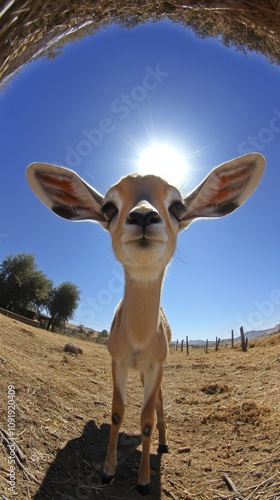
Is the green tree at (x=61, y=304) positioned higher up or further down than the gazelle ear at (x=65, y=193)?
higher up

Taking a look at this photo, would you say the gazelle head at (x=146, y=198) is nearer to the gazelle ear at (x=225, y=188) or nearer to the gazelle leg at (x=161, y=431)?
the gazelle ear at (x=225, y=188)

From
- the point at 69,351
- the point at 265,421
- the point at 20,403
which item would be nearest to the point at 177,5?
the point at 20,403

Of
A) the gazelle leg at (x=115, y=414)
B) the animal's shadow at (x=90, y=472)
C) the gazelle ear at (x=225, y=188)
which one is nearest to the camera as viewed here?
the animal's shadow at (x=90, y=472)

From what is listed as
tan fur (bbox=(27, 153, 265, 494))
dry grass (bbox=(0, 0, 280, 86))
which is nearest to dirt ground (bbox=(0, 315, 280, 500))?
tan fur (bbox=(27, 153, 265, 494))

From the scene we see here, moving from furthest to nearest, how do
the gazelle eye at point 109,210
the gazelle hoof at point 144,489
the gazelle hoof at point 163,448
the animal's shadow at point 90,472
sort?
the gazelle hoof at point 163,448 < the gazelle eye at point 109,210 < the gazelle hoof at point 144,489 < the animal's shadow at point 90,472

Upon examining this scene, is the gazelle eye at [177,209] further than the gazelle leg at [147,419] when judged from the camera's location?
Yes

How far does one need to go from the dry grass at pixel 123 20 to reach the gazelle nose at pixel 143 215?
1.56 meters

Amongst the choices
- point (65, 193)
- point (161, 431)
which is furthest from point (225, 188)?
point (161, 431)

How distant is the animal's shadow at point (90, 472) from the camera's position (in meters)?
3.24

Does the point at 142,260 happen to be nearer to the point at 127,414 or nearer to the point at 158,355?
the point at 158,355

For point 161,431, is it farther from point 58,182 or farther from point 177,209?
point 58,182

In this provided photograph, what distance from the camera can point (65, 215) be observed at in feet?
13.9

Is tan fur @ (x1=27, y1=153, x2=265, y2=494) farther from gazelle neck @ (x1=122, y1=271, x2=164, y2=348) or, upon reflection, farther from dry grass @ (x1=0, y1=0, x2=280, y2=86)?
dry grass @ (x1=0, y1=0, x2=280, y2=86)

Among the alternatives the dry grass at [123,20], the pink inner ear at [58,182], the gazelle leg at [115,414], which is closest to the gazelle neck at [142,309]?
the gazelle leg at [115,414]
